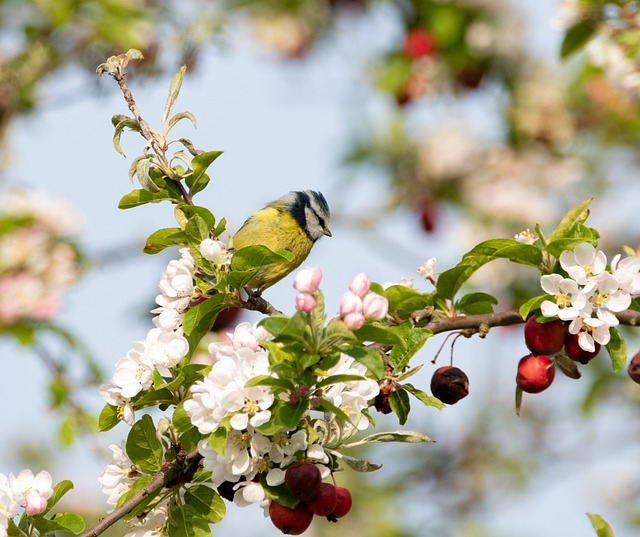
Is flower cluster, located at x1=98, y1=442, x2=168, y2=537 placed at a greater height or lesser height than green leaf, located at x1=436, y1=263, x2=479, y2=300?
lesser

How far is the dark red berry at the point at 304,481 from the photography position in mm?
1992

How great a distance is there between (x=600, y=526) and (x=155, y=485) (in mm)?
1049

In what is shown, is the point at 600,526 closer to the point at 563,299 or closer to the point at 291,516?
the point at 563,299

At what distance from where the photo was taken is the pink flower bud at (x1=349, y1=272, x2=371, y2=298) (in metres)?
2.06

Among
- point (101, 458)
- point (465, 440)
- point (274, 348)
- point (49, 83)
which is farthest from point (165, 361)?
point (465, 440)

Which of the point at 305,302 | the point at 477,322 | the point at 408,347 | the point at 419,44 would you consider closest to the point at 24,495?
the point at 305,302

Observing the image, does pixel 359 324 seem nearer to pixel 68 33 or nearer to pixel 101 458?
pixel 101 458

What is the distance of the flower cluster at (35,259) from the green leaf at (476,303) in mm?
3421

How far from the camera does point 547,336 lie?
232 cm

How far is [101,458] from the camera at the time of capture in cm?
422

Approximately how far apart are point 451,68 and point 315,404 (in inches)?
248

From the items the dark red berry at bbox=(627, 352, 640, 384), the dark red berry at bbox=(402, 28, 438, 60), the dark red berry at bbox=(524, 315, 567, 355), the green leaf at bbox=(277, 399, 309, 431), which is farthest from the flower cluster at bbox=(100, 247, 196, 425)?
the dark red berry at bbox=(402, 28, 438, 60)

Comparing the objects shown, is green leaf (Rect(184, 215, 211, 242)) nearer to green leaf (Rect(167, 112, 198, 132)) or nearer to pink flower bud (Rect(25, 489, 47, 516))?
green leaf (Rect(167, 112, 198, 132))

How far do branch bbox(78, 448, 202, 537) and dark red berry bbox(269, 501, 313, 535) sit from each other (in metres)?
0.22
